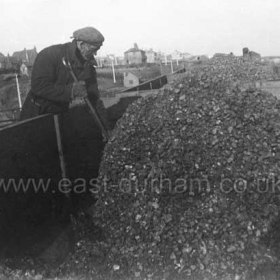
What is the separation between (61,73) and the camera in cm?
477

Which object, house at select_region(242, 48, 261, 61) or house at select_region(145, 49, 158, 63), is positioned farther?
house at select_region(145, 49, 158, 63)

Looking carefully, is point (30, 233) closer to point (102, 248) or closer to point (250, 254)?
point (102, 248)

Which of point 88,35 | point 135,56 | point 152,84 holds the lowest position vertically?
point 152,84

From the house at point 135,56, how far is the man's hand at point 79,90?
2024 inches

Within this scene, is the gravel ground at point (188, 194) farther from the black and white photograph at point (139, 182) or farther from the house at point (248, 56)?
the house at point (248, 56)

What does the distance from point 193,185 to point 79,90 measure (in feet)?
5.43

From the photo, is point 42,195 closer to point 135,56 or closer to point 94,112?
point 94,112

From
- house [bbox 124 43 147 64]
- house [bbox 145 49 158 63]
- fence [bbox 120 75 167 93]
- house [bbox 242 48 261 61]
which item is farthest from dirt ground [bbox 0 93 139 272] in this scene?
house [bbox 145 49 158 63]

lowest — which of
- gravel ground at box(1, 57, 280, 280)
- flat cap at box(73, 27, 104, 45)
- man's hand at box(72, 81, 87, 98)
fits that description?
gravel ground at box(1, 57, 280, 280)

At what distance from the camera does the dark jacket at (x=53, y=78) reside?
4578 millimetres

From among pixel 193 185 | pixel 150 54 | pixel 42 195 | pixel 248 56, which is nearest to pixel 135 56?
pixel 150 54

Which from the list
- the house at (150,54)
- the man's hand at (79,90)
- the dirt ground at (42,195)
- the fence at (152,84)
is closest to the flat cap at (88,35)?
the man's hand at (79,90)

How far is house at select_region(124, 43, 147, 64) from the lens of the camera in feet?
187

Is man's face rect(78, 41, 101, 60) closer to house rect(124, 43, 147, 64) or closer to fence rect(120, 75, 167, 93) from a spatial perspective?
fence rect(120, 75, 167, 93)
